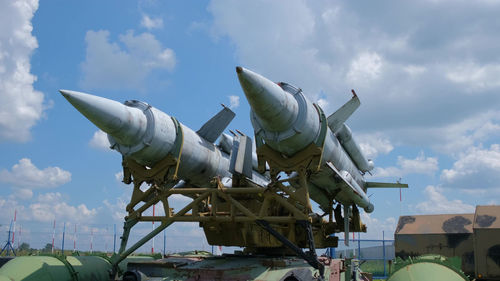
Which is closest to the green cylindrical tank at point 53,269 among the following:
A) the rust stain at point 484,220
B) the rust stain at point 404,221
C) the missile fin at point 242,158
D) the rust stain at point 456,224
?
the missile fin at point 242,158

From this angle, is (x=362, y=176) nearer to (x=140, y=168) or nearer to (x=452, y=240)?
(x=452, y=240)

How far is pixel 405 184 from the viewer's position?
10836 mm

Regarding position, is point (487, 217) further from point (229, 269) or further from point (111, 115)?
point (111, 115)

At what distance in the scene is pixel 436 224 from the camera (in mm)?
12297

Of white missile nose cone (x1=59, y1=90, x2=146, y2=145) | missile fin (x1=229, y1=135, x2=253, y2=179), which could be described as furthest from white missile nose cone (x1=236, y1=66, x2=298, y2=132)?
white missile nose cone (x1=59, y1=90, x2=146, y2=145)

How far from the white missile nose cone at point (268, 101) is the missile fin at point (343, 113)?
1.63 meters

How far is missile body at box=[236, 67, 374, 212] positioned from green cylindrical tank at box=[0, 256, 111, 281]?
150 inches

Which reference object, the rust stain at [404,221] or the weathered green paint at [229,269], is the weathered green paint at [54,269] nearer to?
the weathered green paint at [229,269]

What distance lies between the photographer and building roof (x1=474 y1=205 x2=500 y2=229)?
1061cm

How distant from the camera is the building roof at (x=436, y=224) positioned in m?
11.9

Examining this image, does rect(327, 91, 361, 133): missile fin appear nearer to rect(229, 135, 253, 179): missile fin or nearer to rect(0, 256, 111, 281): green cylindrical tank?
rect(229, 135, 253, 179): missile fin

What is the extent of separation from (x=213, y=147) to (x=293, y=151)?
87.4 inches

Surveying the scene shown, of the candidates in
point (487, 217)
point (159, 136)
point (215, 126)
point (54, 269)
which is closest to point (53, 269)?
point (54, 269)

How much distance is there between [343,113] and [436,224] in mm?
5602
